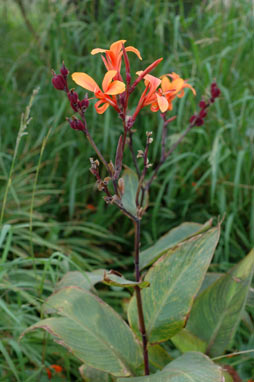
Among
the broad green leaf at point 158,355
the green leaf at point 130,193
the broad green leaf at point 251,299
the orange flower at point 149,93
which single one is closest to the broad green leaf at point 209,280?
the broad green leaf at point 251,299

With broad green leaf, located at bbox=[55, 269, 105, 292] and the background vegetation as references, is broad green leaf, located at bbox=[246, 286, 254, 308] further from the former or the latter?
the background vegetation

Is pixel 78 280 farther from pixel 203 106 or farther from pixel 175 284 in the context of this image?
pixel 203 106

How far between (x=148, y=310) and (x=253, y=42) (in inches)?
57.7

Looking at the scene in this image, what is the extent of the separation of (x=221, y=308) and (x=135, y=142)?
118cm

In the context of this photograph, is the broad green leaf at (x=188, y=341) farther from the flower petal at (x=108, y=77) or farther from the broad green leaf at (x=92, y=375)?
the flower petal at (x=108, y=77)

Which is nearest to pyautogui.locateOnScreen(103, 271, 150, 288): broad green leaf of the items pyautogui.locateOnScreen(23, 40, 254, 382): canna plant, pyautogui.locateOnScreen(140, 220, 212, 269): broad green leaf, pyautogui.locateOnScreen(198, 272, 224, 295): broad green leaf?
pyautogui.locateOnScreen(23, 40, 254, 382): canna plant

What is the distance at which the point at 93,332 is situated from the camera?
112cm

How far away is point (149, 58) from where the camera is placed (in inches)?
92.4

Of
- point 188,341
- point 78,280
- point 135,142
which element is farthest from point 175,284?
point 135,142

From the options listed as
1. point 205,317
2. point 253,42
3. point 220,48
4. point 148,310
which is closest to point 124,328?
point 148,310

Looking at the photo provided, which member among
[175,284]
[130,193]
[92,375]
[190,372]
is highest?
[130,193]

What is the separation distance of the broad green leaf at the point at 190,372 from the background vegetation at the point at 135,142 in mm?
837

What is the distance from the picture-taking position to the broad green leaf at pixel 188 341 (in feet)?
3.90

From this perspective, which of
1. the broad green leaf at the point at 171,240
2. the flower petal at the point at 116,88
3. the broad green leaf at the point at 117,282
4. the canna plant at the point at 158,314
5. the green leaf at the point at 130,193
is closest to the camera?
the flower petal at the point at 116,88
